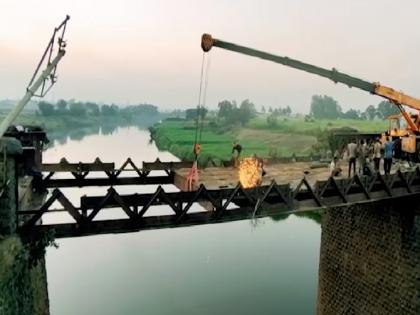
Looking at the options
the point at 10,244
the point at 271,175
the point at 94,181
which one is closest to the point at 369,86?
the point at 271,175

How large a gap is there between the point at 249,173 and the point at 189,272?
1346 centimetres

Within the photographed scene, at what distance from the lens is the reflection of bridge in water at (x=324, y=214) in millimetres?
10047

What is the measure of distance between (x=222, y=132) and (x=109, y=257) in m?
127

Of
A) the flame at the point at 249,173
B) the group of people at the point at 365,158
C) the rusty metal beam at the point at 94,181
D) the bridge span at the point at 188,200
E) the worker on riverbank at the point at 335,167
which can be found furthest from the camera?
the worker on riverbank at the point at 335,167

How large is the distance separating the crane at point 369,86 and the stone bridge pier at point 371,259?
6397mm

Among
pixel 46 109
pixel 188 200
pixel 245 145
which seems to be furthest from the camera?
pixel 46 109

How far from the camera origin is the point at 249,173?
1959 cm

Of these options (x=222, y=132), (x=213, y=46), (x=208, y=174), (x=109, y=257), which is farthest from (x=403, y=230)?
(x=222, y=132)

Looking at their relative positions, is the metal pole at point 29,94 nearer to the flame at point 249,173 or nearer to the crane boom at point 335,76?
the crane boom at point 335,76

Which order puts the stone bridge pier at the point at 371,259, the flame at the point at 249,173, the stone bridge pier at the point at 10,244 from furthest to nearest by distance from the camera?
the flame at the point at 249,173 → the stone bridge pier at the point at 371,259 → the stone bridge pier at the point at 10,244

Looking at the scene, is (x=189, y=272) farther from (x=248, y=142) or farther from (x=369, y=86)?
(x=248, y=142)

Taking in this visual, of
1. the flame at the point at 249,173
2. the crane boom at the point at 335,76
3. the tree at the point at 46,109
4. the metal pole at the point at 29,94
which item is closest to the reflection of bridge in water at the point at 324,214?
the metal pole at the point at 29,94

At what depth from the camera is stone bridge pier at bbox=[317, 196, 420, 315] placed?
16281 millimetres

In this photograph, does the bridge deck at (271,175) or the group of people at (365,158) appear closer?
the group of people at (365,158)
